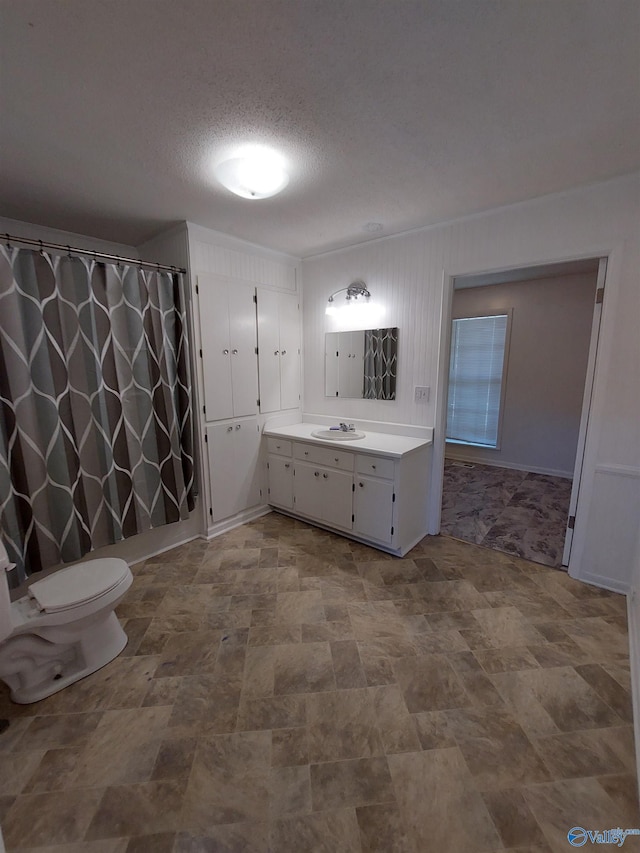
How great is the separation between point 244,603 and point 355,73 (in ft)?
8.47

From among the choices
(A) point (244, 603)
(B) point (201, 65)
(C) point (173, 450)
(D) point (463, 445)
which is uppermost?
(B) point (201, 65)

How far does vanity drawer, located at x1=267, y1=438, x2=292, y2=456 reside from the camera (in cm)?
312

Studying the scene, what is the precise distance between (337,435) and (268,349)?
3.34ft

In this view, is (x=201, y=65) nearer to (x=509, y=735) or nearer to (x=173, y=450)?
(x=173, y=450)

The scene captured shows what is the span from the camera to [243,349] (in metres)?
2.99

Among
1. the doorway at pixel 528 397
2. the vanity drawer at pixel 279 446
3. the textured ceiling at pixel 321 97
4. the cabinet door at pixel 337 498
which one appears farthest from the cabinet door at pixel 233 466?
the doorway at pixel 528 397

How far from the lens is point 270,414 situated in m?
3.32

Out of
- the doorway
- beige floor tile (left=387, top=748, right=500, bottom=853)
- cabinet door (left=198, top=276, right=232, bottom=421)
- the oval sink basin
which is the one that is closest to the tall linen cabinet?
cabinet door (left=198, top=276, right=232, bottom=421)

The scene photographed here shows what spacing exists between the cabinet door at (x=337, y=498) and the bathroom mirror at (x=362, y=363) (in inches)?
32.6

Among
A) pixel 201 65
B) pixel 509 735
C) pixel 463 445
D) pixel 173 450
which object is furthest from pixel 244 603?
pixel 463 445

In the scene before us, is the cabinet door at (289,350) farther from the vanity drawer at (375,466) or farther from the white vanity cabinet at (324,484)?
the vanity drawer at (375,466)

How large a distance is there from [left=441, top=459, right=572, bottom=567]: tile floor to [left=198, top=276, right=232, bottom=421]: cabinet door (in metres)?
2.20

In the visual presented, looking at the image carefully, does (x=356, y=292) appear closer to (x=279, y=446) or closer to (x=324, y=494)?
(x=279, y=446)

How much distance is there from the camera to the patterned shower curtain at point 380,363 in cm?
299
